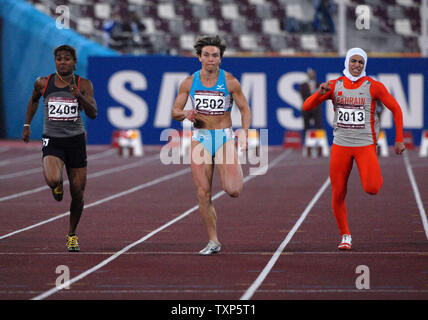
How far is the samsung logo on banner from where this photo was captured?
3177cm

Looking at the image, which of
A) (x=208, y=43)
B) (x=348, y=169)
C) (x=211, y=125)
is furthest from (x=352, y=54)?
(x=211, y=125)

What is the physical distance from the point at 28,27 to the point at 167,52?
454 centimetres

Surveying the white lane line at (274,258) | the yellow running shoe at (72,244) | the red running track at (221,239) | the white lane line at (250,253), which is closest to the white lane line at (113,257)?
the red running track at (221,239)

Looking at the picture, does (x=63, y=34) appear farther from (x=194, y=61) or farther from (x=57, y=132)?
(x=57, y=132)

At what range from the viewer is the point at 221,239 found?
12430 millimetres

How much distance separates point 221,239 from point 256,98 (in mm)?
20043

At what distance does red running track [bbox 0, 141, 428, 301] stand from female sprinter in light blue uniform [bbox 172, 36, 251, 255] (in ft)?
1.91

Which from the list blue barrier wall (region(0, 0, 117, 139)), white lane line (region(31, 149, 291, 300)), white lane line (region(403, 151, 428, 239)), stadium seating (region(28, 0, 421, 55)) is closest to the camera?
white lane line (region(31, 149, 291, 300))

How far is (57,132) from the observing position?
11.2m

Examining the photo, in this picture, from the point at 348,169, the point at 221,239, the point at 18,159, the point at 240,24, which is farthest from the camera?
the point at 240,24

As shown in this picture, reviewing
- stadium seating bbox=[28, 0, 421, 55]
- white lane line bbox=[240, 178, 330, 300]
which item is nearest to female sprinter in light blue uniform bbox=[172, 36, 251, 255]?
white lane line bbox=[240, 178, 330, 300]

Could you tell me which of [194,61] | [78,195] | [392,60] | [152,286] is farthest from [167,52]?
[152,286]

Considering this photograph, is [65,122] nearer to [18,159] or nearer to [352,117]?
[352,117]

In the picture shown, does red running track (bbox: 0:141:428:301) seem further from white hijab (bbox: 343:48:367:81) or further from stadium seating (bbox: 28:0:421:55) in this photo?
stadium seating (bbox: 28:0:421:55)
